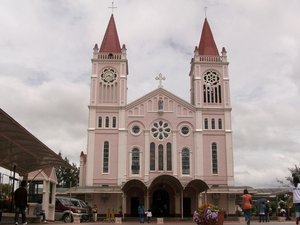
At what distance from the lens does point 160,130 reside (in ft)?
154

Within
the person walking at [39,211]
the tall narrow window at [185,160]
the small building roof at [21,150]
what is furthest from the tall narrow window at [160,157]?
the person walking at [39,211]

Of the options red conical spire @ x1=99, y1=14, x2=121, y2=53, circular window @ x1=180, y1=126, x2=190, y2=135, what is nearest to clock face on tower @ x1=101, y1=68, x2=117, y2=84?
red conical spire @ x1=99, y1=14, x2=121, y2=53

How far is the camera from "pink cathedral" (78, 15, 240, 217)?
44719 millimetres

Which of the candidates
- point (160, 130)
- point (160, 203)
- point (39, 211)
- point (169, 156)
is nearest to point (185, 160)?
point (169, 156)

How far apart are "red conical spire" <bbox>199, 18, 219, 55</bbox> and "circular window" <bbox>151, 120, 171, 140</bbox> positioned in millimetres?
9206

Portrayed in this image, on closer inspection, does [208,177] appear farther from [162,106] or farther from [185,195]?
[162,106]

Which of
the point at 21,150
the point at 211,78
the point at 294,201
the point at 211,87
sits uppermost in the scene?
the point at 211,78

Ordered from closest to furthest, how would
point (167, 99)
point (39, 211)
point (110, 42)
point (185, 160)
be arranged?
point (39, 211) < point (185, 160) < point (167, 99) < point (110, 42)

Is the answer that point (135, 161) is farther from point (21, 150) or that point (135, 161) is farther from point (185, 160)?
point (21, 150)

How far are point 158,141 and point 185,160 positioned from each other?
10.9ft

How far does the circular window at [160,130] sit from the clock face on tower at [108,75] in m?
6.58

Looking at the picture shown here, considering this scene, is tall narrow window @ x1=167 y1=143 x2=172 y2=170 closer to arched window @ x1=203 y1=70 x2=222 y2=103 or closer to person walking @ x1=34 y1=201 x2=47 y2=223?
arched window @ x1=203 y1=70 x2=222 y2=103

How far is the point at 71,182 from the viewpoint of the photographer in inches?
2985

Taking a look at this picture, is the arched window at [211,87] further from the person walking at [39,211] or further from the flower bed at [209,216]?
the flower bed at [209,216]
